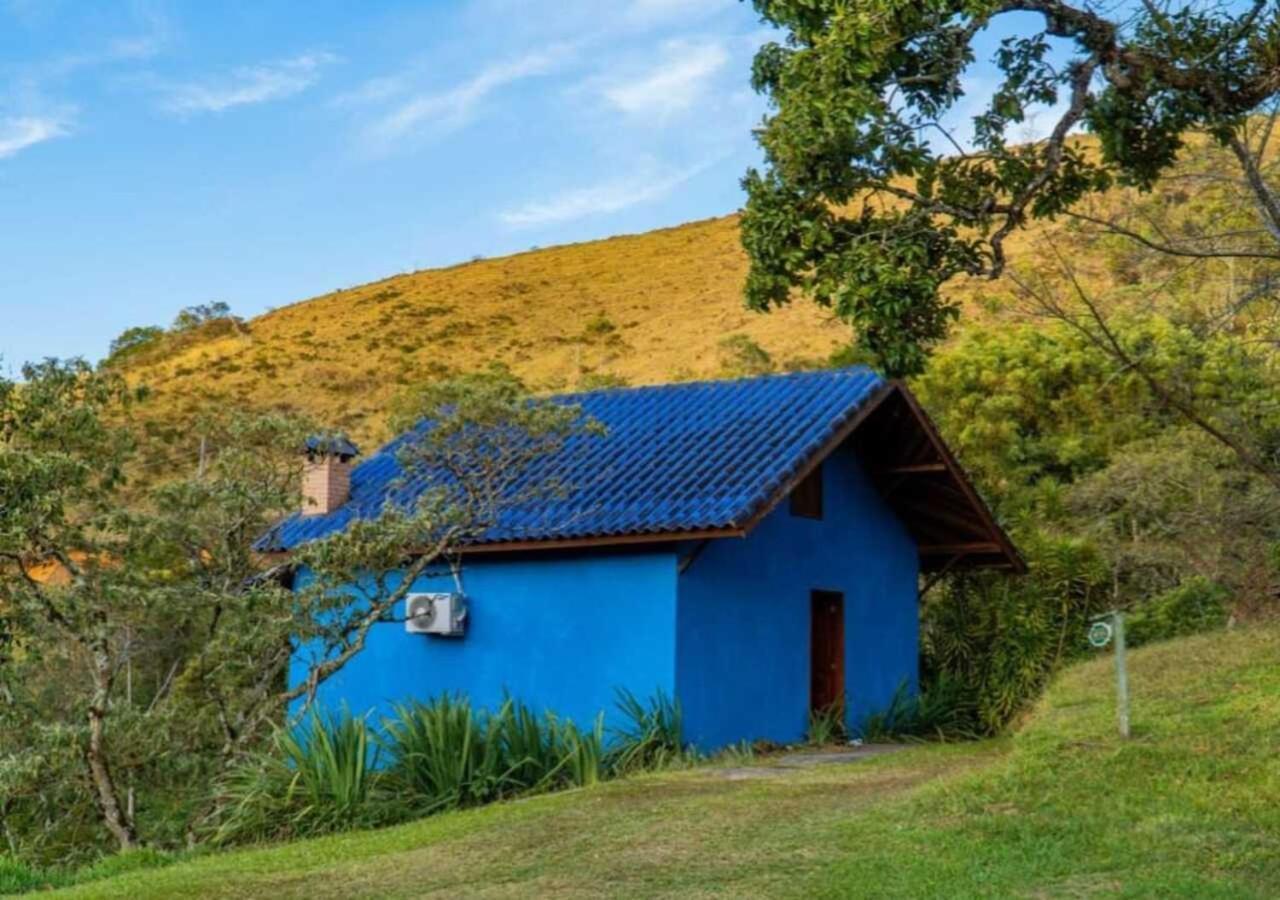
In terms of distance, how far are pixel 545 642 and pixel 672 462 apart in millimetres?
2523

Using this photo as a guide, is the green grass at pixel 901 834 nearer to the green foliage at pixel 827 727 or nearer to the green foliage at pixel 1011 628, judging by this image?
the green foliage at pixel 827 727

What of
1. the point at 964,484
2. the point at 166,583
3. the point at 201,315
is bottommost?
the point at 166,583

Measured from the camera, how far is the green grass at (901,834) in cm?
941

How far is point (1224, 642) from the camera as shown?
17.0 metres

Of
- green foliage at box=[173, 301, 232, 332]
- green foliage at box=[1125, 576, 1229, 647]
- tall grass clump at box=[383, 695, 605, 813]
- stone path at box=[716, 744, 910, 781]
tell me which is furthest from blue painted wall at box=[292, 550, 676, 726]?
green foliage at box=[173, 301, 232, 332]

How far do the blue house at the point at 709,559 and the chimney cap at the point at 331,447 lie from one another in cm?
7

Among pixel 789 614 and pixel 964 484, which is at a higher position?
pixel 964 484

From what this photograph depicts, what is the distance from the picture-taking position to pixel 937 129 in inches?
484

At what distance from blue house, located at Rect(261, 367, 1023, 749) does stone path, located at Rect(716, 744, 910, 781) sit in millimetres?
1003

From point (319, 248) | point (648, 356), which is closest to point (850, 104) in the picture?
point (319, 248)

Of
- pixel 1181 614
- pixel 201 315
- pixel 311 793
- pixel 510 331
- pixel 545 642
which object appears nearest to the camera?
pixel 311 793

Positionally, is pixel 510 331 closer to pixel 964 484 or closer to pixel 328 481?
pixel 328 481

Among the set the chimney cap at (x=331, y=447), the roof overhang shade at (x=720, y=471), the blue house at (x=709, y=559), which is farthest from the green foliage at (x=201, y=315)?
the chimney cap at (x=331, y=447)

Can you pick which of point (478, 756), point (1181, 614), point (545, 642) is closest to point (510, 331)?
point (1181, 614)
